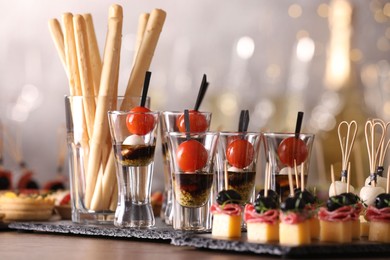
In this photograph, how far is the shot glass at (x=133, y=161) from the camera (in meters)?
2.05

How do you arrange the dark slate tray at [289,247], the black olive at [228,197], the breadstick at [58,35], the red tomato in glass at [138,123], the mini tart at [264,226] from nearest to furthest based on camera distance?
1. the dark slate tray at [289,247]
2. the mini tart at [264,226]
3. the black olive at [228,197]
4. the red tomato in glass at [138,123]
5. the breadstick at [58,35]

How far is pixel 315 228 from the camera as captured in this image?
5.85 feet

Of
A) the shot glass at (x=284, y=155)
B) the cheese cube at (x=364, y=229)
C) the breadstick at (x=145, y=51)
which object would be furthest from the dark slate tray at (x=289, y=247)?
the breadstick at (x=145, y=51)

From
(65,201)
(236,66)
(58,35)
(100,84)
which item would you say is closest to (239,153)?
(100,84)

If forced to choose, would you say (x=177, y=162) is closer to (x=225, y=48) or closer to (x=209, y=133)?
(x=209, y=133)

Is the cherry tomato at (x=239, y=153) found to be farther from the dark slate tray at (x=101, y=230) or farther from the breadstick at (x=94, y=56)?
the breadstick at (x=94, y=56)

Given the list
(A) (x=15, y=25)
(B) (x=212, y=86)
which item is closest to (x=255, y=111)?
(B) (x=212, y=86)

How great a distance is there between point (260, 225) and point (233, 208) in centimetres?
10

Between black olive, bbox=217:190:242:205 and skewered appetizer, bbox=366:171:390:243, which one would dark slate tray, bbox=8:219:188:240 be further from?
skewered appetizer, bbox=366:171:390:243

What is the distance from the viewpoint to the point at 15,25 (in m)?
5.62

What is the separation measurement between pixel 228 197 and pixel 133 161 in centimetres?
30

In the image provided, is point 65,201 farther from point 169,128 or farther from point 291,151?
point 291,151

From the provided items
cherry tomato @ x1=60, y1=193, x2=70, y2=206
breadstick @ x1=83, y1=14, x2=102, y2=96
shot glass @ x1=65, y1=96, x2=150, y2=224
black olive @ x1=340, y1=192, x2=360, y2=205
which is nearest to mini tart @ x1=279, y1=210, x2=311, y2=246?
black olive @ x1=340, y1=192, x2=360, y2=205

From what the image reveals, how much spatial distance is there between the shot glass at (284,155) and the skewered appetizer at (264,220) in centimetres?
18
